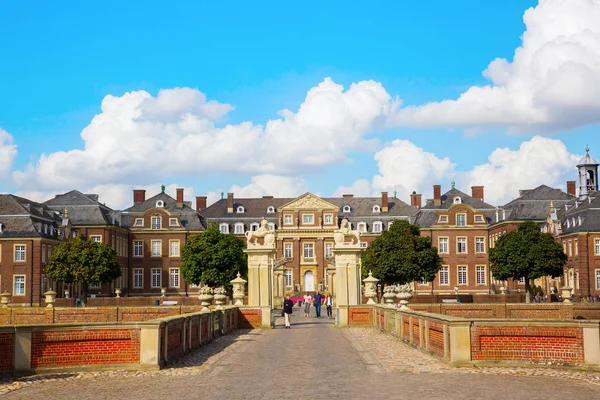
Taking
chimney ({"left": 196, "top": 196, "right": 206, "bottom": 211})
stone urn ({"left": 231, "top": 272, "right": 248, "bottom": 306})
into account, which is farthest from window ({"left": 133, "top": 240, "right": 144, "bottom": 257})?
stone urn ({"left": 231, "top": 272, "right": 248, "bottom": 306})

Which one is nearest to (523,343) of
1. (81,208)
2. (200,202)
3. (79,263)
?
(79,263)

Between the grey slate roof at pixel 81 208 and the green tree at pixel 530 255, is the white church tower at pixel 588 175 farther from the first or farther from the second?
the grey slate roof at pixel 81 208

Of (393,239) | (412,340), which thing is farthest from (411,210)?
(412,340)

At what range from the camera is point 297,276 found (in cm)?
9112

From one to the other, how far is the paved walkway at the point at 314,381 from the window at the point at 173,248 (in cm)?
6716

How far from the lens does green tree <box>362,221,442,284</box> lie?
68312mm

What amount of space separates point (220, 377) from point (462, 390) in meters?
4.50

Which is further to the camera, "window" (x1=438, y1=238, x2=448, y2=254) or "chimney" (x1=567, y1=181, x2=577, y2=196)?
"chimney" (x1=567, y1=181, x2=577, y2=196)

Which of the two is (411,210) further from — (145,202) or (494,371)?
(494,371)

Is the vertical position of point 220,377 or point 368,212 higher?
point 368,212

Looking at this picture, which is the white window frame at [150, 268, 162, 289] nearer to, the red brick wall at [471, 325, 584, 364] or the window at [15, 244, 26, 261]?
the window at [15, 244, 26, 261]

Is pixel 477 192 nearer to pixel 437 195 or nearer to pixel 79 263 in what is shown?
pixel 437 195

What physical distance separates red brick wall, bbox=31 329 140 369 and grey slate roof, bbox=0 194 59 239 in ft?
176

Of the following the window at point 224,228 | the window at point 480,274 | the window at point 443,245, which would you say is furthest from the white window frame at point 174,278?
the window at point 480,274
